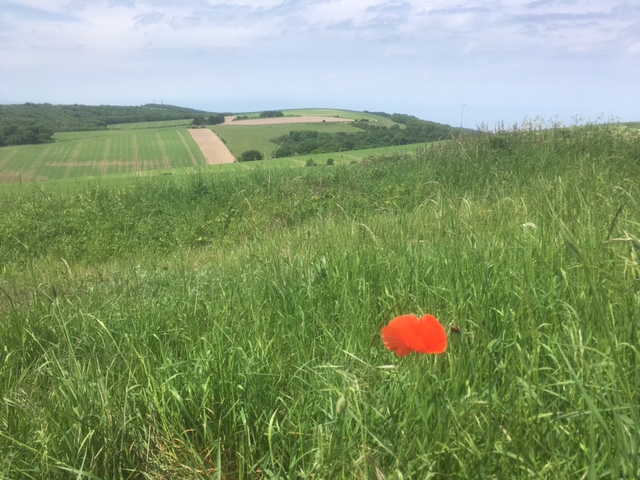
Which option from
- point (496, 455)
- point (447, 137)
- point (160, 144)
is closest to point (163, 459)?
point (496, 455)

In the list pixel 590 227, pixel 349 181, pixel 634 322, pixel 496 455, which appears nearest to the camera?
pixel 496 455

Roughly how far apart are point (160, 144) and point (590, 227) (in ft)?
64.4

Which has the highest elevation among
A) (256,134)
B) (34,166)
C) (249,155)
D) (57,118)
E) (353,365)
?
(57,118)

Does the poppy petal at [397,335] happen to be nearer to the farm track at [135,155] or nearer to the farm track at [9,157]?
the farm track at [135,155]

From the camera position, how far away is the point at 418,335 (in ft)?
3.98

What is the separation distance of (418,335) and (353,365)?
0.81 metres

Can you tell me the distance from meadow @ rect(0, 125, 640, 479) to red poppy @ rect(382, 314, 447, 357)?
8.2 inches

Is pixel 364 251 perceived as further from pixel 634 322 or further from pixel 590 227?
pixel 634 322

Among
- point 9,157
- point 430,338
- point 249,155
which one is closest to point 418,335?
point 430,338

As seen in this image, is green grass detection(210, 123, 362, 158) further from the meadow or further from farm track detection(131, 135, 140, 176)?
the meadow

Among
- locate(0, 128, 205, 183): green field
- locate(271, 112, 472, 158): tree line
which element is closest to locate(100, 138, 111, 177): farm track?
locate(0, 128, 205, 183): green field

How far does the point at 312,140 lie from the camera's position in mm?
15016

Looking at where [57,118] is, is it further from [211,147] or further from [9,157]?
[211,147]

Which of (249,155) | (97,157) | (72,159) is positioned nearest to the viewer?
(249,155)
